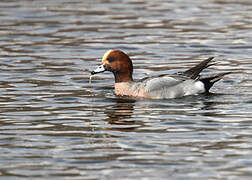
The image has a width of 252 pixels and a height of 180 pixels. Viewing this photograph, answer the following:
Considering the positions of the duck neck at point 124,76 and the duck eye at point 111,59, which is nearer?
the duck eye at point 111,59

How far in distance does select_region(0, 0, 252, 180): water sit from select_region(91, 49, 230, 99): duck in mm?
199

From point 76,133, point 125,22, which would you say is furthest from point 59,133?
point 125,22

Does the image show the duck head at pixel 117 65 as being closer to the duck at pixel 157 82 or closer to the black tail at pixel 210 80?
the duck at pixel 157 82

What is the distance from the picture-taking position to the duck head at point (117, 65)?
1323cm

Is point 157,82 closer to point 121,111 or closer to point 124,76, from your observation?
point 124,76

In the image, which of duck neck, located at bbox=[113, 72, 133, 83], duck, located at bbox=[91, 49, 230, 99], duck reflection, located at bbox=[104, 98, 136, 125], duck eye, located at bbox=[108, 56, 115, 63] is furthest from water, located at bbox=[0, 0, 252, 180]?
duck eye, located at bbox=[108, 56, 115, 63]

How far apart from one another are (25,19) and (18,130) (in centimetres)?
1172

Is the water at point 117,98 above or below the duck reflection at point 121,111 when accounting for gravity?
above

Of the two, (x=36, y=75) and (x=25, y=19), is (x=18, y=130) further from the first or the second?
(x=25, y=19)

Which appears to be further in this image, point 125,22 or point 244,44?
point 125,22

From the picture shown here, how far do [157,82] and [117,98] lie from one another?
28.1 inches

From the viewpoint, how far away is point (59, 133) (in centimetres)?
1021

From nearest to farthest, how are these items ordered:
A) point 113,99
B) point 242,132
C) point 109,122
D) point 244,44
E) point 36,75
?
point 242,132, point 109,122, point 113,99, point 36,75, point 244,44

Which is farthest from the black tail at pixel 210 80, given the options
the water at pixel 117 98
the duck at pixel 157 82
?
the water at pixel 117 98
